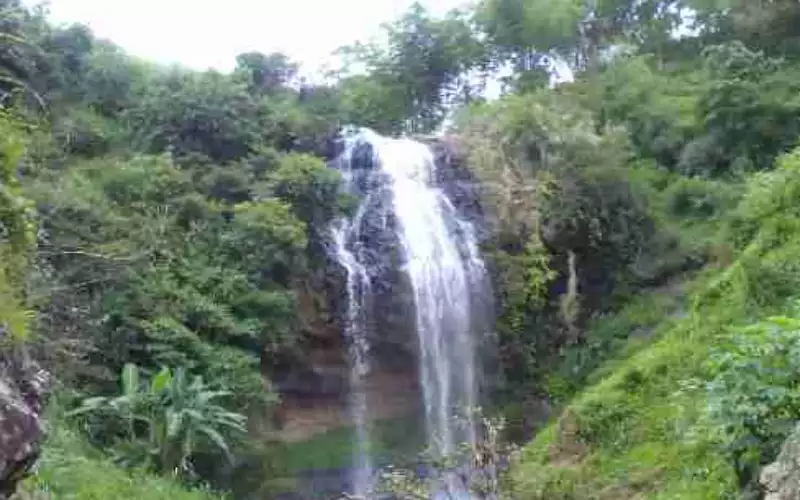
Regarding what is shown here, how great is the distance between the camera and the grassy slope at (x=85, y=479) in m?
8.72

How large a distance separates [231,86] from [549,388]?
905 centimetres

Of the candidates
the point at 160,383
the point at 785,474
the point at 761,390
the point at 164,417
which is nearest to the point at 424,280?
the point at 160,383

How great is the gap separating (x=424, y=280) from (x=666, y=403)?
8.01 m

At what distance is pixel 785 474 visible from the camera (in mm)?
5223

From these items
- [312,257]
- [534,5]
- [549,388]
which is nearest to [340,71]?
[534,5]

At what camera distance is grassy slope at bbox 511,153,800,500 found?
30.6 ft

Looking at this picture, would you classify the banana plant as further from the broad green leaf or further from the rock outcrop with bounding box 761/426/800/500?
the rock outcrop with bounding box 761/426/800/500

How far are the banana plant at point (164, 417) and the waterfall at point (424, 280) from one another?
345 cm

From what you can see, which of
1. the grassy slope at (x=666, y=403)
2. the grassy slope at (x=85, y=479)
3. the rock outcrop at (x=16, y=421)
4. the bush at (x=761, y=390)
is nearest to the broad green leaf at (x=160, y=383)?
the grassy slope at (x=85, y=479)

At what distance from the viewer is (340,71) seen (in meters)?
27.7

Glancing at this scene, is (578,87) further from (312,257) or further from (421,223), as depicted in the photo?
(312,257)

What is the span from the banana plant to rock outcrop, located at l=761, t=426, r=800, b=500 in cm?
840

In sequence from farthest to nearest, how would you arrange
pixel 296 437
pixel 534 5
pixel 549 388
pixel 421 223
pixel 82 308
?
1. pixel 534 5
2. pixel 421 223
3. pixel 549 388
4. pixel 296 437
5. pixel 82 308

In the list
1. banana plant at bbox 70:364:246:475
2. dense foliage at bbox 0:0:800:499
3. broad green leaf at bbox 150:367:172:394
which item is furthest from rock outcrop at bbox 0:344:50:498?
broad green leaf at bbox 150:367:172:394
